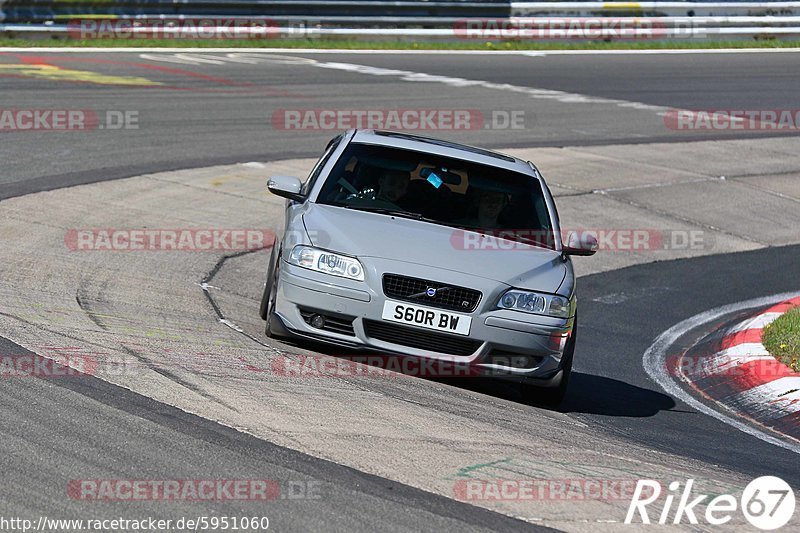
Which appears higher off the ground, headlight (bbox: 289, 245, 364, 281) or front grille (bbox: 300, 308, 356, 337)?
headlight (bbox: 289, 245, 364, 281)

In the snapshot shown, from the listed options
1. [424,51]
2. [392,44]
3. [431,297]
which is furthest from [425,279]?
[392,44]

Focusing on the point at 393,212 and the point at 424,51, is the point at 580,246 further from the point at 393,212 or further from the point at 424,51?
the point at 424,51

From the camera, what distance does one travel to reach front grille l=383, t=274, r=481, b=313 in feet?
23.9

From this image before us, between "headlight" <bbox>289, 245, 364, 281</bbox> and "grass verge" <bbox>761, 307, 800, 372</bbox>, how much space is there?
3620mm

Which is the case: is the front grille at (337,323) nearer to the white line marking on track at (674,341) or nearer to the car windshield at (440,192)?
the car windshield at (440,192)

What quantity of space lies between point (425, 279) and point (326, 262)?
0.64m

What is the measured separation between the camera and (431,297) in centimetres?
730

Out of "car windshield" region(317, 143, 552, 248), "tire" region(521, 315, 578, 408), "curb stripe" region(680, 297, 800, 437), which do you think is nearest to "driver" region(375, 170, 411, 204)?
"car windshield" region(317, 143, 552, 248)

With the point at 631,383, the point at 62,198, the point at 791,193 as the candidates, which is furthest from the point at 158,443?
the point at 791,193

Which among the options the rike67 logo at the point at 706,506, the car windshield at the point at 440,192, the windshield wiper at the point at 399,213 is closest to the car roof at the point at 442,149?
the car windshield at the point at 440,192

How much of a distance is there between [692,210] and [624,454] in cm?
982

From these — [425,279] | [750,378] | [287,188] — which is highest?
[287,188]

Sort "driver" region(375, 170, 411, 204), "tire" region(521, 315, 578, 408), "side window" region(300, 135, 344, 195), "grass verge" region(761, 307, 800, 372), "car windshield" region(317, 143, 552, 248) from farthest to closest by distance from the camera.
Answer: "grass verge" region(761, 307, 800, 372), "side window" region(300, 135, 344, 195), "driver" region(375, 170, 411, 204), "car windshield" region(317, 143, 552, 248), "tire" region(521, 315, 578, 408)

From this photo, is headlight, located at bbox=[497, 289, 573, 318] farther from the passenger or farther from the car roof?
the car roof
